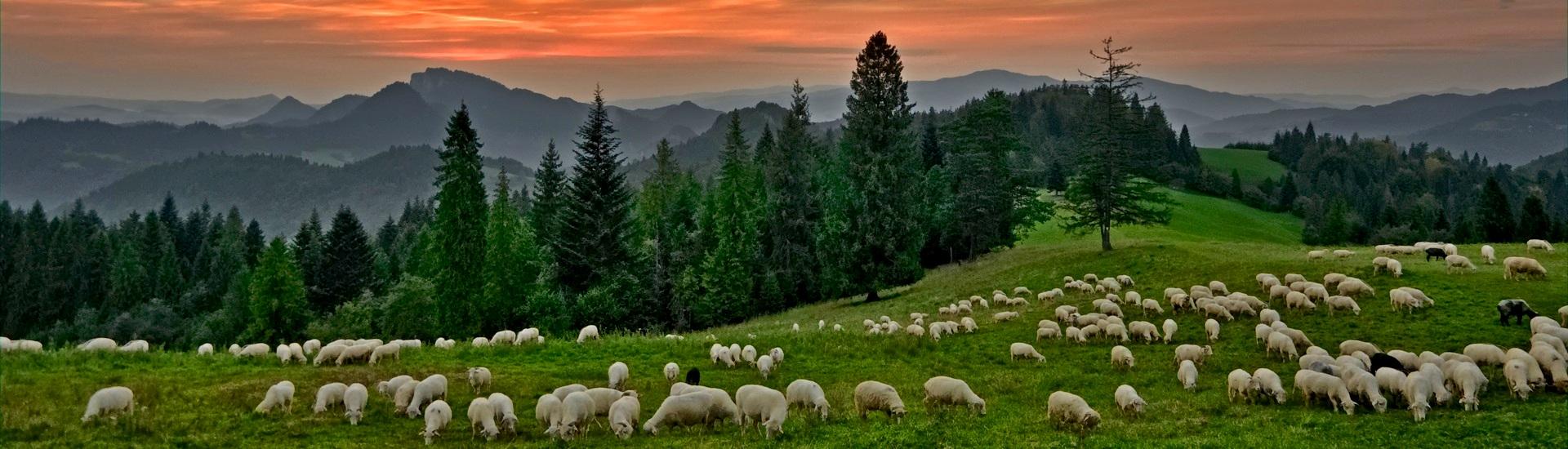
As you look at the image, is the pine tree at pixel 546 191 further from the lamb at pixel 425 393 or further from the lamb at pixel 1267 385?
the lamb at pixel 1267 385

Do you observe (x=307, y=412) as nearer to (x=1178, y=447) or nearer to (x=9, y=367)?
(x=9, y=367)

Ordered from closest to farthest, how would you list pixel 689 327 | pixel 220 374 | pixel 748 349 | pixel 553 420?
1. pixel 553 420
2. pixel 220 374
3. pixel 748 349
4. pixel 689 327

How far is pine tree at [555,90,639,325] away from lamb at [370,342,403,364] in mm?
27342

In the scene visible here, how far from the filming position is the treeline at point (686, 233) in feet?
162

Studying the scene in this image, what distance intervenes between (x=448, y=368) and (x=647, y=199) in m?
56.2

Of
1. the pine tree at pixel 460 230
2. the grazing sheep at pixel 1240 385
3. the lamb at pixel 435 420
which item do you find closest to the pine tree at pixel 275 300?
the pine tree at pixel 460 230

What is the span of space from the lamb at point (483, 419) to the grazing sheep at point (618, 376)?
415 centimetres

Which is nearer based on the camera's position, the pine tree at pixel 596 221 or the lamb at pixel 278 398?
the lamb at pixel 278 398

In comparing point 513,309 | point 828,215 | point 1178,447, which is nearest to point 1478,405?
point 1178,447

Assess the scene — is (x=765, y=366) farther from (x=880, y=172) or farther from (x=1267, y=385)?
(x=880, y=172)

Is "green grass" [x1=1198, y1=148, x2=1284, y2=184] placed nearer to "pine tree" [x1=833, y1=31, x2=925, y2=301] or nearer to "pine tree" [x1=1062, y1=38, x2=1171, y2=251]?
"pine tree" [x1=1062, y1=38, x2=1171, y2=251]

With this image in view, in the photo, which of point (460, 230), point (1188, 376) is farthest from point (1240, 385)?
point (460, 230)

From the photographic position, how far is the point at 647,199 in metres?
77.2

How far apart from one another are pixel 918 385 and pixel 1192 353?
7804 millimetres
